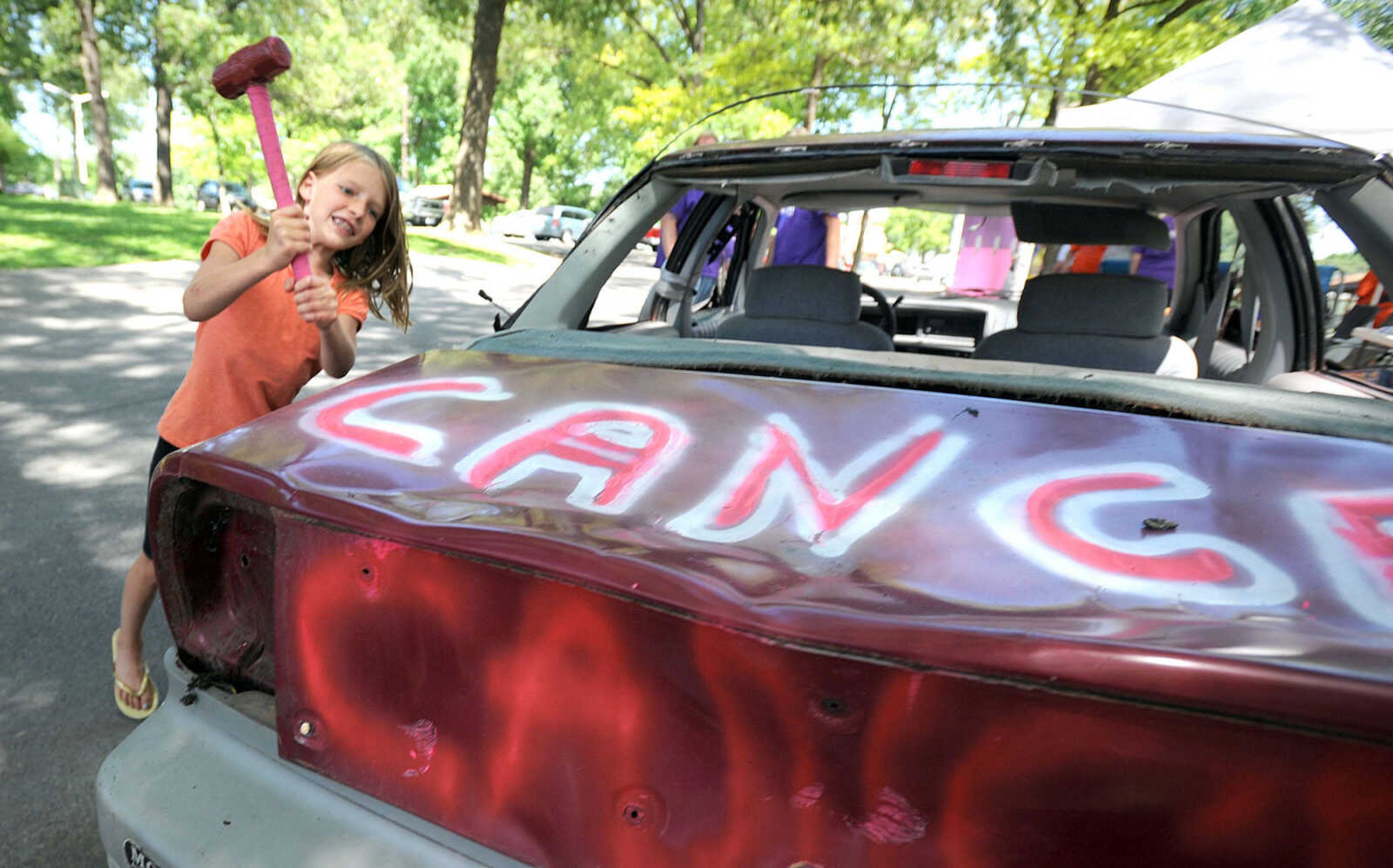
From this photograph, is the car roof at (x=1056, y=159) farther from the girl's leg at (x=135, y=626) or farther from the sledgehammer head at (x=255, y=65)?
the girl's leg at (x=135, y=626)

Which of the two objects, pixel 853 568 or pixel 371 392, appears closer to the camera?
pixel 853 568

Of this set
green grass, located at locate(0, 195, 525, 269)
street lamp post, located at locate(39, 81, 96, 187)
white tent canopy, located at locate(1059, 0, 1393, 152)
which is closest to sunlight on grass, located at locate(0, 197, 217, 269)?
green grass, located at locate(0, 195, 525, 269)

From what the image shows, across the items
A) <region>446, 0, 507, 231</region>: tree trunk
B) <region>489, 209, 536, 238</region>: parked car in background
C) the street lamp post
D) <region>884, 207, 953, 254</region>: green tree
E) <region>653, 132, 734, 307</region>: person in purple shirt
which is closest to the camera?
<region>653, 132, 734, 307</region>: person in purple shirt

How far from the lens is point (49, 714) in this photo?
2338mm

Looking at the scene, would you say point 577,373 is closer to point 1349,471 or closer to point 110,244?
point 1349,471

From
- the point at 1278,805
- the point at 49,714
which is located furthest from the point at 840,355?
the point at 49,714

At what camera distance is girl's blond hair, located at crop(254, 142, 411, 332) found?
211cm

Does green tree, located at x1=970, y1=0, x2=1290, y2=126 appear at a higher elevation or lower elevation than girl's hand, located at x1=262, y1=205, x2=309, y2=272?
higher

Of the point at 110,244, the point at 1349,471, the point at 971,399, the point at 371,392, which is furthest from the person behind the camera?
the point at 110,244

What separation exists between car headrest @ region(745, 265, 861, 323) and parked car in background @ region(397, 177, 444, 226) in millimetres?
33575

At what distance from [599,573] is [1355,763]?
76 centimetres

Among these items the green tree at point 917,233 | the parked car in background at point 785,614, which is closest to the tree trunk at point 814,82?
the parked car in background at point 785,614

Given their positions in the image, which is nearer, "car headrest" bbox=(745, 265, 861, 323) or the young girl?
the young girl

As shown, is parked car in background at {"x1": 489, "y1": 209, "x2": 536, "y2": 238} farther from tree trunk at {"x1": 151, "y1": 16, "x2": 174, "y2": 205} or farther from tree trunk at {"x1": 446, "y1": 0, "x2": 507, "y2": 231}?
tree trunk at {"x1": 446, "y1": 0, "x2": 507, "y2": 231}
